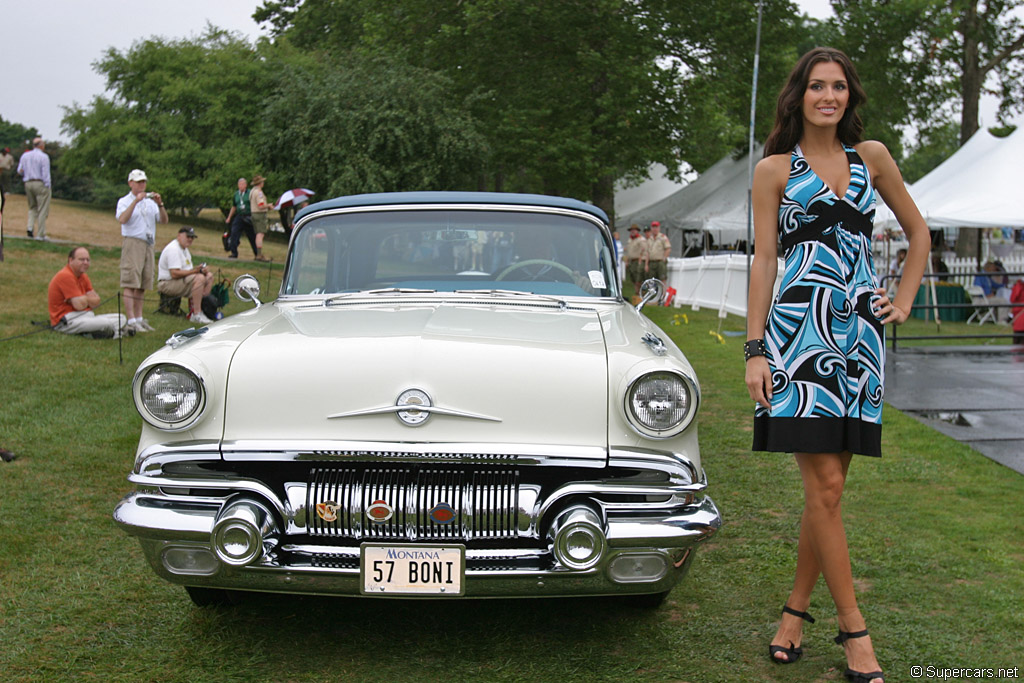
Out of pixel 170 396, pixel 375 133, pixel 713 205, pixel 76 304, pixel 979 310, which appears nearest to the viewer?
pixel 170 396

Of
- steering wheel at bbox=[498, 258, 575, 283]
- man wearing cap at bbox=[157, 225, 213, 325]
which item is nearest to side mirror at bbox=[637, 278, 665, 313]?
steering wheel at bbox=[498, 258, 575, 283]

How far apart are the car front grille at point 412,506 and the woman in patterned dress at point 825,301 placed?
868 mm

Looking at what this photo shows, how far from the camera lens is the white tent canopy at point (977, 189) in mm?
16312

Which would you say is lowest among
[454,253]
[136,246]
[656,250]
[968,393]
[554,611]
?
[554,611]

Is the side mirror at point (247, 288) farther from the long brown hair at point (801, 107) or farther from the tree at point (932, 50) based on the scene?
Result: the tree at point (932, 50)

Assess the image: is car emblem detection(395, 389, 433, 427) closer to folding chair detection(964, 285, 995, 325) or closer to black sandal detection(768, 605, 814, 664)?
black sandal detection(768, 605, 814, 664)

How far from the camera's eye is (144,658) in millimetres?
3410

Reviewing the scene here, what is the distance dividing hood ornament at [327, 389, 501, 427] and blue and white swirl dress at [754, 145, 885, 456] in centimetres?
93

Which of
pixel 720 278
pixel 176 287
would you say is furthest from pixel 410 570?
pixel 720 278

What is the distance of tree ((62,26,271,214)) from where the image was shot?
38.4 meters

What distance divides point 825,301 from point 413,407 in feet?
4.44

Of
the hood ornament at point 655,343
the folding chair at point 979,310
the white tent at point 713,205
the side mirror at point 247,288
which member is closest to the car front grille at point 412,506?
the hood ornament at point 655,343

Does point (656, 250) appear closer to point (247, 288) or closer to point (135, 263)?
point (135, 263)

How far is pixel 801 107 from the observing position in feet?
10.7
